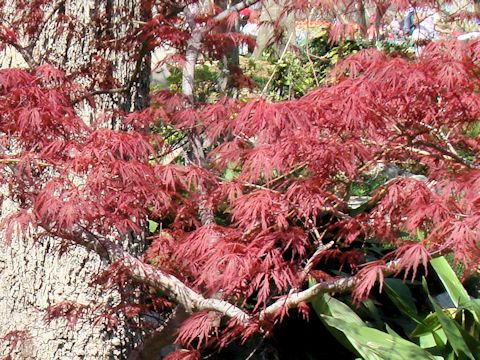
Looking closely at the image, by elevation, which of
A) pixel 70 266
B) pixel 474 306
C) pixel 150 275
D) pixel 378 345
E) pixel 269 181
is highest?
pixel 269 181

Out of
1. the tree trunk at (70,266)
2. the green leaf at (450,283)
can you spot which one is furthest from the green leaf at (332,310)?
the tree trunk at (70,266)

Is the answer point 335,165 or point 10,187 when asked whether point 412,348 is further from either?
point 10,187

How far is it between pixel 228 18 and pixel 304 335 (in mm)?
2114

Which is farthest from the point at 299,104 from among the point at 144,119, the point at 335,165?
the point at 144,119

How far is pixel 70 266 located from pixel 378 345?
73.7 inches

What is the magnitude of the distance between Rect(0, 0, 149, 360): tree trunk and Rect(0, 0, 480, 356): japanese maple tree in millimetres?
736

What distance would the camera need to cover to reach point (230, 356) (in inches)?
185

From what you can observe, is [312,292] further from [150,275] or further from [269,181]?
[150,275]

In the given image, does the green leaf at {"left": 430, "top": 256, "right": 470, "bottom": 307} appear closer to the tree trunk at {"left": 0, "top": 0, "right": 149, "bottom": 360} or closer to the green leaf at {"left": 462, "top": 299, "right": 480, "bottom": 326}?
the green leaf at {"left": 462, "top": 299, "right": 480, "bottom": 326}

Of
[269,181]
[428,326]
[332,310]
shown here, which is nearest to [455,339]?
[428,326]

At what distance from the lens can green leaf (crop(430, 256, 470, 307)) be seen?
4230 mm

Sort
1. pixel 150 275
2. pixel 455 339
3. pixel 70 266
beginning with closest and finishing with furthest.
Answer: pixel 150 275 < pixel 455 339 < pixel 70 266

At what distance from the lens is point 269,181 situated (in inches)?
120

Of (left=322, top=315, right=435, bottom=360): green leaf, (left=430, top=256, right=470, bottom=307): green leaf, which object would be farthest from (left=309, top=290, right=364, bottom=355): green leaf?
(left=430, top=256, right=470, bottom=307): green leaf
